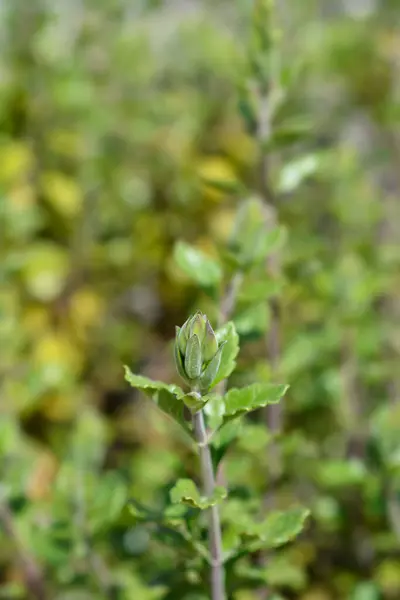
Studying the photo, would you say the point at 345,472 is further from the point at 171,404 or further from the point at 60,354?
the point at 60,354

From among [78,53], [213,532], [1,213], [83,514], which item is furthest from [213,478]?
[78,53]

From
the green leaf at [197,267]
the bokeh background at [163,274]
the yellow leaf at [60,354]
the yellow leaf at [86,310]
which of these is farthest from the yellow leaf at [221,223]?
the green leaf at [197,267]

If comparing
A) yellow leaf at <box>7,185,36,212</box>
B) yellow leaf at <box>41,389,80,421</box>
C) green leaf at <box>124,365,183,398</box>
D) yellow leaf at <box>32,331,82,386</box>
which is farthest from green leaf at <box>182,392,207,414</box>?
yellow leaf at <box>7,185,36,212</box>

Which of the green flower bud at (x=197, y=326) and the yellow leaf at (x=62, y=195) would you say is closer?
the green flower bud at (x=197, y=326)

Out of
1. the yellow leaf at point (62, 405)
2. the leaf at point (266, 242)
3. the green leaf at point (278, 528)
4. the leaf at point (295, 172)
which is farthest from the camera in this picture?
the yellow leaf at point (62, 405)

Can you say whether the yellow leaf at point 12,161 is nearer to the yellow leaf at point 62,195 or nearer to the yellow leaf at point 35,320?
the yellow leaf at point 62,195

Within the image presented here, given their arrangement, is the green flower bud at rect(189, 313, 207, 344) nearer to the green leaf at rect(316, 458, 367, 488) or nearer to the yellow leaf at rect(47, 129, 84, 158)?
the green leaf at rect(316, 458, 367, 488)
